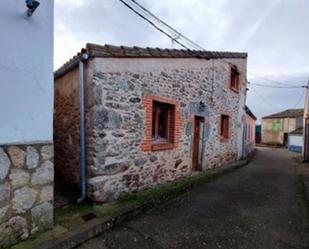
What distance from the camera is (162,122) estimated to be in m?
6.82

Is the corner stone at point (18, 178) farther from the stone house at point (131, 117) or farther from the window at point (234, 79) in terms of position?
the window at point (234, 79)

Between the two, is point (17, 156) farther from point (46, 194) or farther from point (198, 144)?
point (198, 144)

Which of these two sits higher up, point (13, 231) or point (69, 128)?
point (69, 128)

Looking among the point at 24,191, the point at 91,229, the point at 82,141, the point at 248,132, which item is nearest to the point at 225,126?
the point at 82,141

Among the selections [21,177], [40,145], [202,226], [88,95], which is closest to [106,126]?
[88,95]

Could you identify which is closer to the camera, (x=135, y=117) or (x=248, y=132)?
(x=135, y=117)

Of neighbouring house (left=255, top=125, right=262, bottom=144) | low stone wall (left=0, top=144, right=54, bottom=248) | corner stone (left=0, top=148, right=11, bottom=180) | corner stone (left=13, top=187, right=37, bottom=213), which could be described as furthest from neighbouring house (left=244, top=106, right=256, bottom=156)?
neighbouring house (left=255, top=125, right=262, bottom=144)

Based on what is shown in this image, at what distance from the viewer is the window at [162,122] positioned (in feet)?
20.9

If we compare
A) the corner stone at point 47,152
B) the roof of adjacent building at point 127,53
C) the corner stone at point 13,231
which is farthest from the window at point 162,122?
the corner stone at point 13,231

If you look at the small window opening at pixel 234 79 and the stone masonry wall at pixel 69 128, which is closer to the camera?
→ the stone masonry wall at pixel 69 128

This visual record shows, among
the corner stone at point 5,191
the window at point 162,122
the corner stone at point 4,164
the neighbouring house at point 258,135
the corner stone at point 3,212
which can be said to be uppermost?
the window at point 162,122

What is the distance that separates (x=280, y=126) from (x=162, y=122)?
3335 centimetres

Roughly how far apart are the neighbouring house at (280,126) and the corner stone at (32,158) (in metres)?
34.9

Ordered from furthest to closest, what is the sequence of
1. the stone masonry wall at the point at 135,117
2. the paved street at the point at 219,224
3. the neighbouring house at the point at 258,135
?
the neighbouring house at the point at 258,135 → the stone masonry wall at the point at 135,117 → the paved street at the point at 219,224
